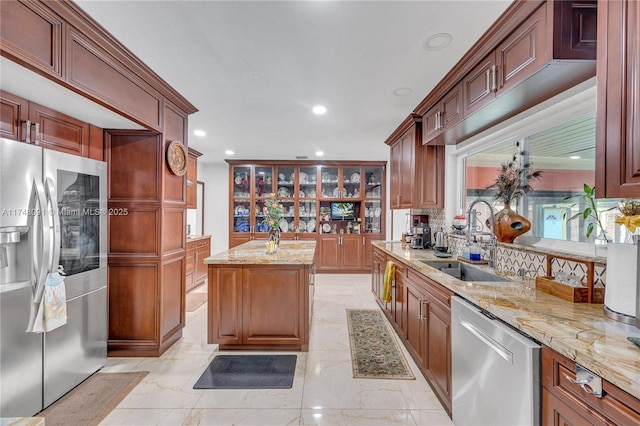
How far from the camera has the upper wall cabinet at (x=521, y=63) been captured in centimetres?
134

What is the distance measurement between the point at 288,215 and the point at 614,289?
5.49m

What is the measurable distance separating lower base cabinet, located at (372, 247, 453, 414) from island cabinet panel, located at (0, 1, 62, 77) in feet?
8.56

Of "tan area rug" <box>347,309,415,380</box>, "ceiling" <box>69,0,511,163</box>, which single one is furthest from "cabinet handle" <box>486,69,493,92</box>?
"tan area rug" <box>347,309,415,380</box>

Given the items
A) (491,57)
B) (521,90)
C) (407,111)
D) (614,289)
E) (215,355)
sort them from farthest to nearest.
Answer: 1. (407,111)
2. (215,355)
3. (491,57)
4. (521,90)
5. (614,289)

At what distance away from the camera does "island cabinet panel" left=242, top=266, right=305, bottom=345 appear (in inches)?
106

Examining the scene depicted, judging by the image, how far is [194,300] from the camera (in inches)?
169

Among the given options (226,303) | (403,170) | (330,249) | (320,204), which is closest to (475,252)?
(403,170)

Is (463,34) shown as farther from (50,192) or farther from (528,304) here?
(50,192)

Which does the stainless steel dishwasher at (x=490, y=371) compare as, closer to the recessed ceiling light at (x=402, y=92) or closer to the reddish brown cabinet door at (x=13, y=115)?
the recessed ceiling light at (x=402, y=92)

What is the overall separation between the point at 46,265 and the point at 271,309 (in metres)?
1.69

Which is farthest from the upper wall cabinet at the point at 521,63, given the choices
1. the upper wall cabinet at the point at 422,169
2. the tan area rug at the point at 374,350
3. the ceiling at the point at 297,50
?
the tan area rug at the point at 374,350

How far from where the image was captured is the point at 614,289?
3.78 feet

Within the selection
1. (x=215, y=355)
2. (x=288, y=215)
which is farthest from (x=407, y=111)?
(x=288, y=215)

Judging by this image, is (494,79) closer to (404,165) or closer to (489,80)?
(489,80)
